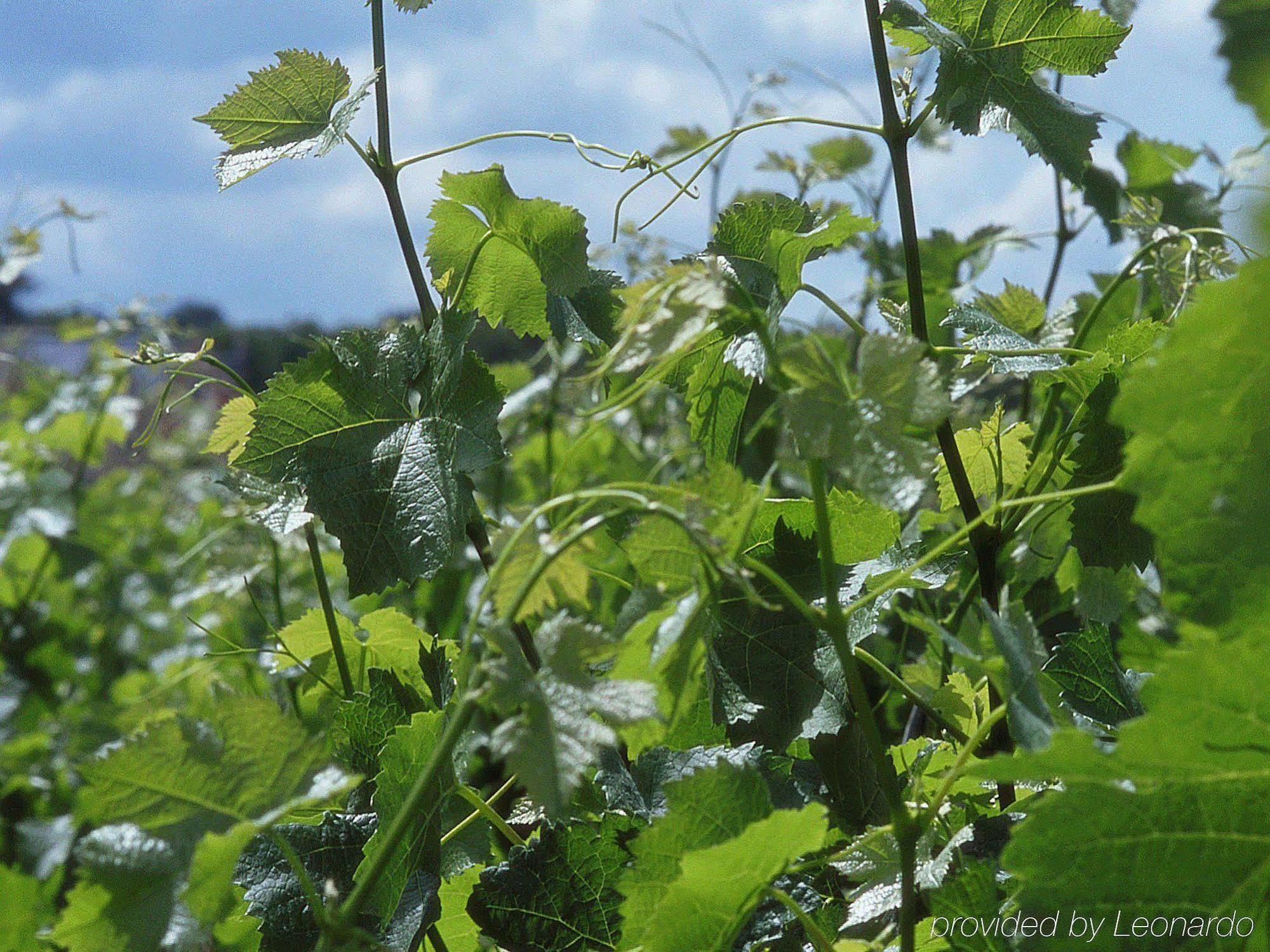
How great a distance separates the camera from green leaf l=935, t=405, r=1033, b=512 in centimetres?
67

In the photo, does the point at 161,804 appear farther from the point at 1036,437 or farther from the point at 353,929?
the point at 1036,437

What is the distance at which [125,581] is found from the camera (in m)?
2.53

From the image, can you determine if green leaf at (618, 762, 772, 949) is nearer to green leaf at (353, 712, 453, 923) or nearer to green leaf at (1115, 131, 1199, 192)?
green leaf at (353, 712, 453, 923)

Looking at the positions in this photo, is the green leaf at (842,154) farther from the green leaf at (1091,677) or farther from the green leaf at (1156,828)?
the green leaf at (1156,828)

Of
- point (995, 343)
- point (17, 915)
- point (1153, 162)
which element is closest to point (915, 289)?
point (995, 343)

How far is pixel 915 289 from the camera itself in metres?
0.57

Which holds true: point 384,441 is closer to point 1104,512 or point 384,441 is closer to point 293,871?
point 293,871

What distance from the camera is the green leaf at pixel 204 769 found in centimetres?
38

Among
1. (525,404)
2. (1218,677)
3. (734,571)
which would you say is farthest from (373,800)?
(525,404)

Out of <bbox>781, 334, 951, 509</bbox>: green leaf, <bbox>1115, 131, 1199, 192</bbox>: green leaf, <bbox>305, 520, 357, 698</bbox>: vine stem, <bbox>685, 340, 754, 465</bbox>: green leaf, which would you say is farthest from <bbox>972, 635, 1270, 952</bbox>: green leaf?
<bbox>1115, 131, 1199, 192</bbox>: green leaf

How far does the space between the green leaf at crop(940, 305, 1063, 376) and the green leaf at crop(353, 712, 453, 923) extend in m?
0.34

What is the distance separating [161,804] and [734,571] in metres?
0.22

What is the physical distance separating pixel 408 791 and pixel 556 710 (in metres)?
0.22

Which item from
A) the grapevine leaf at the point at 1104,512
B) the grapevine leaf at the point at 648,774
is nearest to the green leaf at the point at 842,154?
the grapevine leaf at the point at 1104,512
